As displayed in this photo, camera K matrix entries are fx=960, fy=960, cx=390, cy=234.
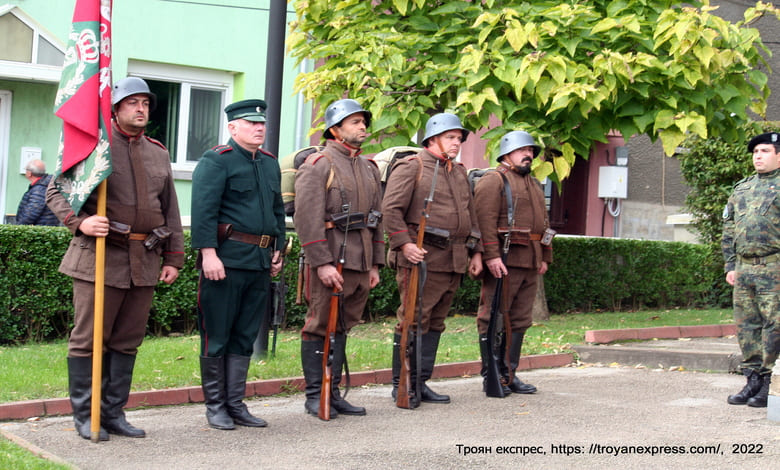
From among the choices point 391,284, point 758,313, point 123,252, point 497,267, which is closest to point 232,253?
point 123,252

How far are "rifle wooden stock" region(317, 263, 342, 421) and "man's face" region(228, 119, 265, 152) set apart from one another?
104cm

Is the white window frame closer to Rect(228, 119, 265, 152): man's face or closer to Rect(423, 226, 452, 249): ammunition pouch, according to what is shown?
Rect(423, 226, 452, 249): ammunition pouch

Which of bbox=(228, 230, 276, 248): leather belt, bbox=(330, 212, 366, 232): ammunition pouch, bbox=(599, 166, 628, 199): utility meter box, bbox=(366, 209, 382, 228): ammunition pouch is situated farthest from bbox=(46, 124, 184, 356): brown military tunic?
bbox=(599, 166, 628, 199): utility meter box

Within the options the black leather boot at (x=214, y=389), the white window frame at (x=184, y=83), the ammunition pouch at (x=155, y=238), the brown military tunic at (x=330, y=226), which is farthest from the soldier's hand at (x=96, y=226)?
the white window frame at (x=184, y=83)

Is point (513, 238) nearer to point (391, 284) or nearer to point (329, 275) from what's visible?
point (329, 275)

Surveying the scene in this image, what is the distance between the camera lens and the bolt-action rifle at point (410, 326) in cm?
718

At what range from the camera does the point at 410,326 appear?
7.24 m

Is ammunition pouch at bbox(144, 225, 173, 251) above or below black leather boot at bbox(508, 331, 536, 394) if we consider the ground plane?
above

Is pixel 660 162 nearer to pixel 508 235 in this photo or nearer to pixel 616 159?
pixel 616 159

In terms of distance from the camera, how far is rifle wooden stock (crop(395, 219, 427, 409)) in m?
7.17

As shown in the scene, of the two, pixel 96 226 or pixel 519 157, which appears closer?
pixel 96 226

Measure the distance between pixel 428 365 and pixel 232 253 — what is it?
2.01m

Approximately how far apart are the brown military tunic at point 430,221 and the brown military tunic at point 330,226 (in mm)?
281

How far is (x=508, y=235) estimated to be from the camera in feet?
25.7
